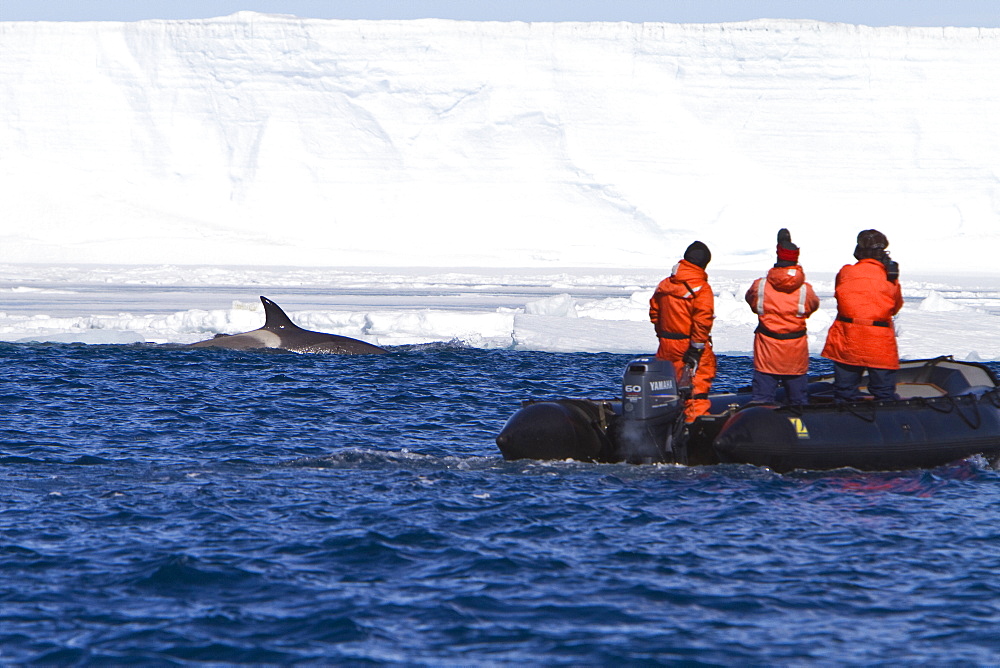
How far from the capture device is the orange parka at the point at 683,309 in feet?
32.7

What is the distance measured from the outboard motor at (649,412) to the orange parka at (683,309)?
0.97 feet

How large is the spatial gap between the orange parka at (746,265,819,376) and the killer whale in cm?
1141

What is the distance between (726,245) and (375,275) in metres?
22.6

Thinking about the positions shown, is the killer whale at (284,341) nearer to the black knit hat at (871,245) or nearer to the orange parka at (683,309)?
the orange parka at (683,309)

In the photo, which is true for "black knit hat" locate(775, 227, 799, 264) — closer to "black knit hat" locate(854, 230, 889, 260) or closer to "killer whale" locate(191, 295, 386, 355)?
"black knit hat" locate(854, 230, 889, 260)

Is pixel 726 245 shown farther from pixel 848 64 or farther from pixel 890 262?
pixel 890 262

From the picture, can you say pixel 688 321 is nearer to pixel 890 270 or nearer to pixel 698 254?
pixel 698 254

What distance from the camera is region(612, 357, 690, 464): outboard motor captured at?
9789 millimetres

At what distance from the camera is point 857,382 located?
10.4m

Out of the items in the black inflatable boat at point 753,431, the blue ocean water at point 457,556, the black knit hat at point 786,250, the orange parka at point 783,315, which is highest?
A: the black knit hat at point 786,250

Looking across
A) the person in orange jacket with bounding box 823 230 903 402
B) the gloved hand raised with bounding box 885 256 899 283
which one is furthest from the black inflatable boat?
the gloved hand raised with bounding box 885 256 899 283

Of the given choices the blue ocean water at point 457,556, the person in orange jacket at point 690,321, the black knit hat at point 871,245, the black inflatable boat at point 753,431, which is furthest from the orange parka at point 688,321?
the black knit hat at point 871,245

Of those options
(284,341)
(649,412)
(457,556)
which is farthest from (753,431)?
(284,341)

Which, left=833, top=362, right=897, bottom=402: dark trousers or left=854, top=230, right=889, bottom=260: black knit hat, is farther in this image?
left=833, top=362, right=897, bottom=402: dark trousers
